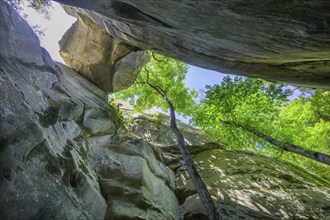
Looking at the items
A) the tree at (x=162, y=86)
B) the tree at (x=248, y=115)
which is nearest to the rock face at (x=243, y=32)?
the tree at (x=248, y=115)

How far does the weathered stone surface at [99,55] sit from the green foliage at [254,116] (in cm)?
678

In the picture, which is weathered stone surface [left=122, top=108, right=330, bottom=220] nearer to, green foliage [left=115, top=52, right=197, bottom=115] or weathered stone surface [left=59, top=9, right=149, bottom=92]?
green foliage [left=115, top=52, right=197, bottom=115]

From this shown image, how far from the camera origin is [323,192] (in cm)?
1383

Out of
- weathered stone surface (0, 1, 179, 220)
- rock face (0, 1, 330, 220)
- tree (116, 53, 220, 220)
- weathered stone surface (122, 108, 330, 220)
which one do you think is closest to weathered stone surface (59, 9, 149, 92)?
rock face (0, 1, 330, 220)

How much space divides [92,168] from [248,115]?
10.6m

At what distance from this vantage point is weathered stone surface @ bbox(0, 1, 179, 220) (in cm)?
714

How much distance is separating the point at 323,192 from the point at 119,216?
38.3ft

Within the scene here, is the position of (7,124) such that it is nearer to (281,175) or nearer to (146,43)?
(146,43)

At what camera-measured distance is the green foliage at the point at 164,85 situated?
23.4 metres

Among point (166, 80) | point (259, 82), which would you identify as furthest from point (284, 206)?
point (166, 80)

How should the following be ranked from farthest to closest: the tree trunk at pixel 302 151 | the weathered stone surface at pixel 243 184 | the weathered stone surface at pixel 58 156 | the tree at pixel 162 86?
the tree at pixel 162 86 → the weathered stone surface at pixel 243 184 → the tree trunk at pixel 302 151 → the weathered stone surface at pixel 58 156

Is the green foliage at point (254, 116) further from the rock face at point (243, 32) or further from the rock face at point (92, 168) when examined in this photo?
the rock face at point (243, 32)

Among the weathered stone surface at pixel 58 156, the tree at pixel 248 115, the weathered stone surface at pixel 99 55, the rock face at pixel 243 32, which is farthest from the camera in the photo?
the weathered stone surface at pixel 99 55

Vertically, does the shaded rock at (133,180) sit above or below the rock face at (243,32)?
below
